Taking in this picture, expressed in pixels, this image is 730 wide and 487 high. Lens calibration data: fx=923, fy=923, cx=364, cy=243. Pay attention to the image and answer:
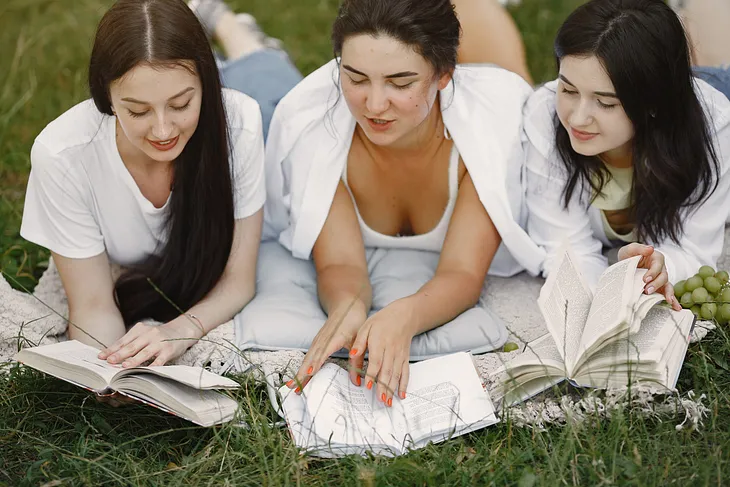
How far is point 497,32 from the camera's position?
13.2 feet

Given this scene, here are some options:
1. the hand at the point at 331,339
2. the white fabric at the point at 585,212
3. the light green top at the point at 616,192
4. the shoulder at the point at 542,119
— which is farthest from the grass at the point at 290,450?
the shoulder at the point at 542,119

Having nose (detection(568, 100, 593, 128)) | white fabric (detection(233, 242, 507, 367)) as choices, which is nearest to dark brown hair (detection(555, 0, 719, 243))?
nose (detection(568, 100, 593, 128))

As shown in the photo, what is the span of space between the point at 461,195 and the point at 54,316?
4.93 feet

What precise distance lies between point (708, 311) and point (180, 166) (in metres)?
1.80

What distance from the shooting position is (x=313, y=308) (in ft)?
10.8

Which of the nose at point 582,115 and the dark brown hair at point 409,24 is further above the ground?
the dark brown hair at point 409,24

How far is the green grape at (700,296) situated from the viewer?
294cm

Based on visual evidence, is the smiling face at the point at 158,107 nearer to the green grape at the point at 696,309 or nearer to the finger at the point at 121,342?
the finger at the point at 121,342

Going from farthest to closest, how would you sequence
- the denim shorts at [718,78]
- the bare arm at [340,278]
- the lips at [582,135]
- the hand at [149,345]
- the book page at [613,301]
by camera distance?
1. the denim shorts at [718,78]
2. the lips at [582,135]
3. the bare arm at [340,278]
4. the hand at [149,345]
5. the book page at [613,301]

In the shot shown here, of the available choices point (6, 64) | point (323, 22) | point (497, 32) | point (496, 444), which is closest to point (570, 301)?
point (496, 444)

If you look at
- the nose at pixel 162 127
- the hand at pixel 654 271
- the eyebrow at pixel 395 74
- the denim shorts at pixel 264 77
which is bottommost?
the hand at pixel 654 271

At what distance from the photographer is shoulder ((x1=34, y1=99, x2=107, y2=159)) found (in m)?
3.04

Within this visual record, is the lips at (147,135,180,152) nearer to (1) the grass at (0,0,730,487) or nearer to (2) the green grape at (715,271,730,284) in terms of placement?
(1) the grass at (0,0,730,487)

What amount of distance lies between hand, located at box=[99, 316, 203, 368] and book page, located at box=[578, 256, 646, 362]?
1.25m
